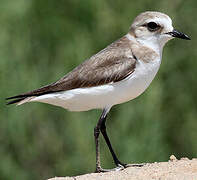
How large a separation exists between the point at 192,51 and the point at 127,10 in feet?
5.15

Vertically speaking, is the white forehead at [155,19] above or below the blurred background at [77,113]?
above

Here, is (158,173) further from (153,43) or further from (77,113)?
(77,113)

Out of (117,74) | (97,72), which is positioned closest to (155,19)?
(117,74)

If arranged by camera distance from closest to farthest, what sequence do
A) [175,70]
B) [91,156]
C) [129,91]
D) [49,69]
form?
1. [129,91]
2. [91,156]
3. [49,69]
4. [175,70]

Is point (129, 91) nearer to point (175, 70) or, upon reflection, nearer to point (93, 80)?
point (93, 80)

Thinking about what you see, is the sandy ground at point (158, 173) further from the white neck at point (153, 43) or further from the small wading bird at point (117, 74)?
the white neck at point (153, 43)

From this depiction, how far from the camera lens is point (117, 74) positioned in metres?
8.99

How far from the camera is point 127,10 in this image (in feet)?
42.5

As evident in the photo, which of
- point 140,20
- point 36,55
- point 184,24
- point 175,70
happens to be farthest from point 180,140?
point 140,20

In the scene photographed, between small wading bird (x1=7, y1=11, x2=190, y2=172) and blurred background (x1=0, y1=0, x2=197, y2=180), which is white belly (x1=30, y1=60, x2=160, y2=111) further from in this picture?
blurred background (x1=0, y1=0, x2=197, y2=180)

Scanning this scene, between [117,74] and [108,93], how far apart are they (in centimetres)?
28

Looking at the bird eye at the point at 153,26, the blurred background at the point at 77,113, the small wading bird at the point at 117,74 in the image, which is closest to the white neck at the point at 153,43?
the small wading bird at the point at 117,74

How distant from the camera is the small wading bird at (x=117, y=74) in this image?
894 centimetres

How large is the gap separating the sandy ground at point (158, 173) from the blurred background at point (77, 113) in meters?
3.05
